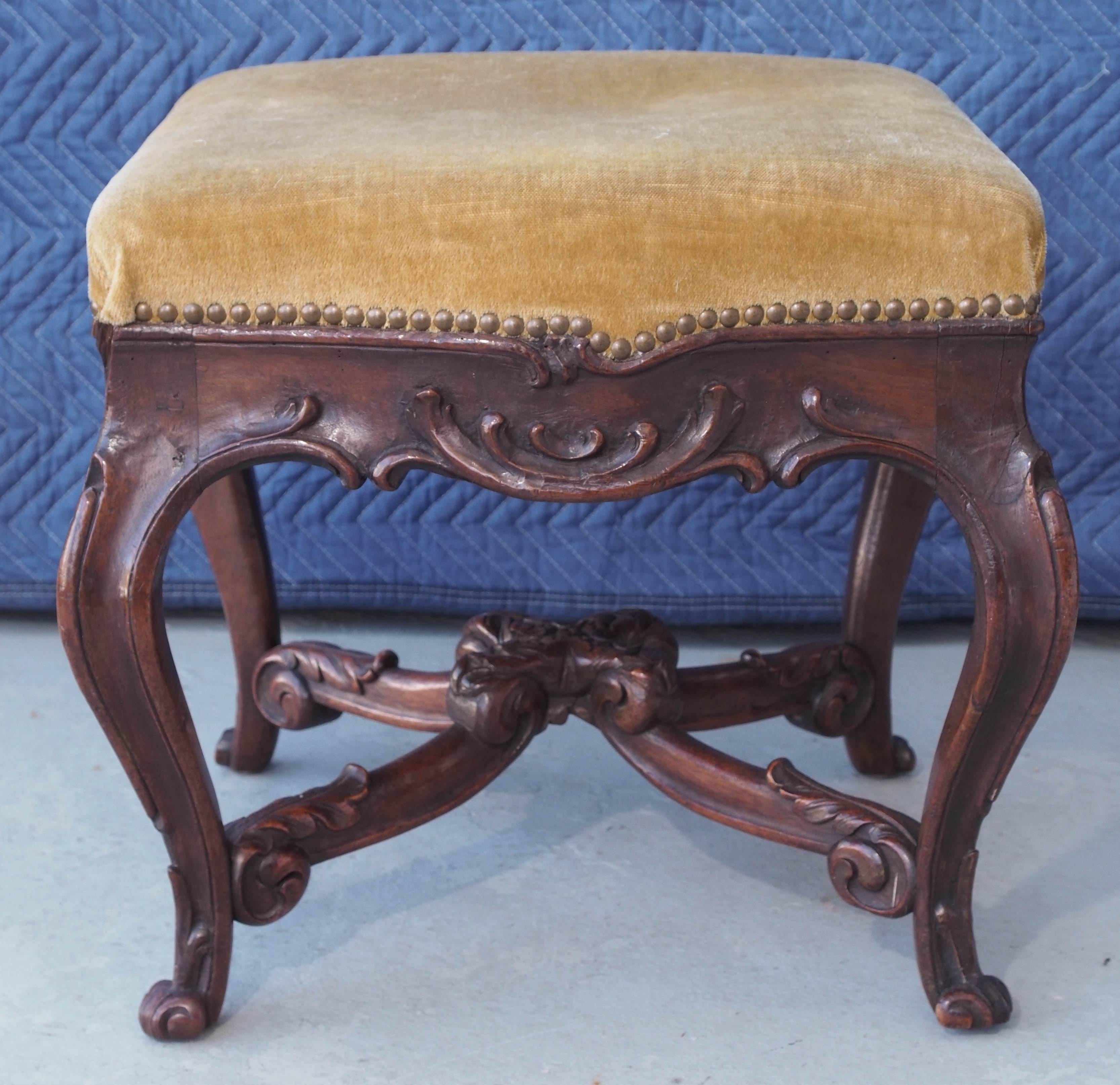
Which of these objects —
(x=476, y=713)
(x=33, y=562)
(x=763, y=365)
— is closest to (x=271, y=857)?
(x=476, y=713)

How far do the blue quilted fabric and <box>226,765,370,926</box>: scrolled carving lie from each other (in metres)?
0.51

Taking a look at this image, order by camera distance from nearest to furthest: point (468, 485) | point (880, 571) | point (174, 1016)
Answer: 1. point (174, 1016)
2. point (880, 571)
3. point (468, 485)

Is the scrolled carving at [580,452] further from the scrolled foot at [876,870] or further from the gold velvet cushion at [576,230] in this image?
the scrolled foot at [876,870]

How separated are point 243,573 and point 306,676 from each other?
8 centimetres

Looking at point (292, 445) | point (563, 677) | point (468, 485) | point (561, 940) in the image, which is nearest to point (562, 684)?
point (563, 677)

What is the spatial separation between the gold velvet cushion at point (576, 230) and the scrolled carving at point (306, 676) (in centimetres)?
32

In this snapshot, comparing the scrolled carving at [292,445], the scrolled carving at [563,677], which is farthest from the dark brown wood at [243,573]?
the scrolled carving at [292,445]

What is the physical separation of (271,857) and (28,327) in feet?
2.14

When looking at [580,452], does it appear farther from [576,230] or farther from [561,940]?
[561,940]

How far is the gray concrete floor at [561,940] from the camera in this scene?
67 cm

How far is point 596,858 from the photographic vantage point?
86 centimetres

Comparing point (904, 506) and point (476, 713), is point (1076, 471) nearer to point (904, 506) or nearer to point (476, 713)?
point (904, 506)

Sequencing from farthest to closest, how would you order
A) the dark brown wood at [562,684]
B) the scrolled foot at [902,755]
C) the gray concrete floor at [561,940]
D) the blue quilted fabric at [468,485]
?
the blue quilted fabric at [468,485] < the scrolled foot at [902,755] < the dark brown wood at [562,684] < the gray concrete floor at [561,940]

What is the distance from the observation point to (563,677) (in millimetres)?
798
